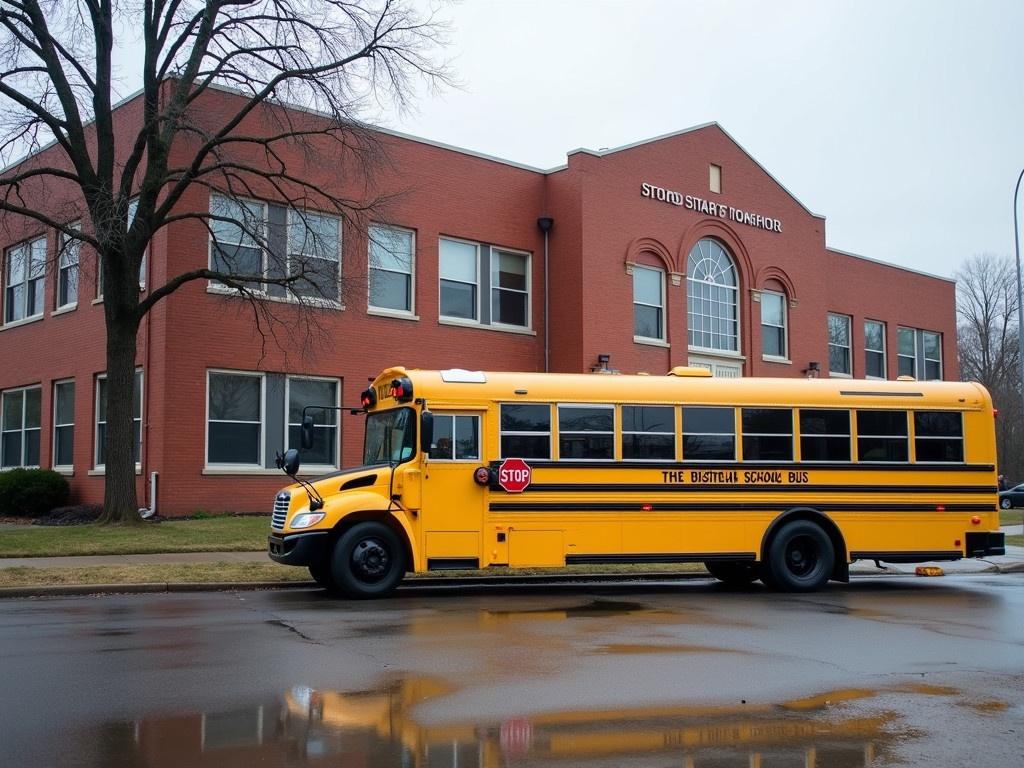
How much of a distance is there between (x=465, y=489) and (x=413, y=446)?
875 millimetres

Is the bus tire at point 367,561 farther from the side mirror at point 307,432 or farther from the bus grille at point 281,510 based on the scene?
the side mirror at point 307,432

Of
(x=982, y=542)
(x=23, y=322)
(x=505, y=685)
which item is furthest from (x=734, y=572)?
(x=23, y=322)

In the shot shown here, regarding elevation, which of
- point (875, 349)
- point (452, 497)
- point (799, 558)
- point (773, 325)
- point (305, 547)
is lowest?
point (799, 558)

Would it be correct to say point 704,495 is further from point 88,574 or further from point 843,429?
point 88,574

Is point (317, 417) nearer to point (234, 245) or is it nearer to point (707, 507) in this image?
point (234, 245)

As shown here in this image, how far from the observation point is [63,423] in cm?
2738

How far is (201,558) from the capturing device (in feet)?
56.5

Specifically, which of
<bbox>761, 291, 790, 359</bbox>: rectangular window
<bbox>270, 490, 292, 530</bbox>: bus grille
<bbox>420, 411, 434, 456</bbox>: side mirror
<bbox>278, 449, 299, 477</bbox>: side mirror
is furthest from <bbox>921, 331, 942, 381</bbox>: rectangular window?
<bbox>278, 449, 299, 477</bbox>: side mirror

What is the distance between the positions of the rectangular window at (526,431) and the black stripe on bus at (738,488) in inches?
17.4

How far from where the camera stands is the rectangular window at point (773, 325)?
34.3 meters

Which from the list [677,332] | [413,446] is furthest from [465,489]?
[677,332]

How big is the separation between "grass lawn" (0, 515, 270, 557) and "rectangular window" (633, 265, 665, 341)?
1324cm

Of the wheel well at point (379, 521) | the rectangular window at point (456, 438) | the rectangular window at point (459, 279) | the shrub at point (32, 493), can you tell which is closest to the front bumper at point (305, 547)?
the wheel well at point (379, 521)

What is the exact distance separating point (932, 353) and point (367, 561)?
34.8m
